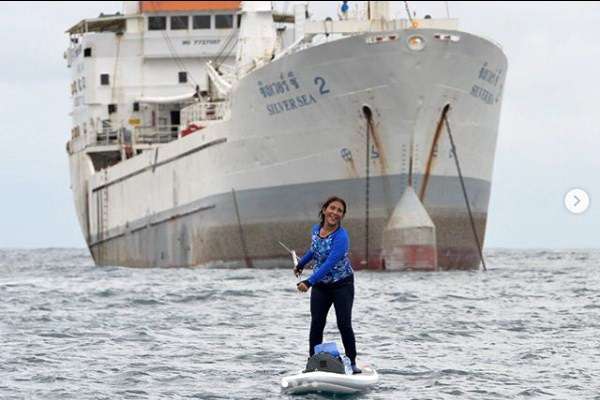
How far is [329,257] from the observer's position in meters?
15.3

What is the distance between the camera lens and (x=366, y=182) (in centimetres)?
3791

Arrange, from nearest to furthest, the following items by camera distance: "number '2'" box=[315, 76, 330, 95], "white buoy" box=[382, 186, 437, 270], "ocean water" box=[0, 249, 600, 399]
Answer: "ocean water" box=[0, 249, 600, 399], "white buoy" box=[382, 186, 437, 270], "number '2'" box=[315, 76, 330, 95]

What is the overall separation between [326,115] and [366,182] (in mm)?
1807

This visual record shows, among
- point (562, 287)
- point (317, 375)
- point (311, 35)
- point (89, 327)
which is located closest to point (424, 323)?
point (89, 327)

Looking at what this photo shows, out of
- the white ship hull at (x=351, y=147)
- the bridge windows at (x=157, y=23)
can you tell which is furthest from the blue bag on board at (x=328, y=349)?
the bridge windows at (x=157, y=23)

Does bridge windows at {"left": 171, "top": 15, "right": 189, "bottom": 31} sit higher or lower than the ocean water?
higher

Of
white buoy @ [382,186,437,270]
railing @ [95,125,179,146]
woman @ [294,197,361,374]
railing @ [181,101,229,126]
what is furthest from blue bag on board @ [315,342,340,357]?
railing @ [95,125,179,146]

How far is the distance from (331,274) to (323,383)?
110 cm

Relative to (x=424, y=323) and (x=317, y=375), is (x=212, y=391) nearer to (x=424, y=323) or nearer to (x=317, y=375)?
(x=317, y=375)

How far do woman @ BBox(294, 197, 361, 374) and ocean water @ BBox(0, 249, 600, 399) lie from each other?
24.7 inches

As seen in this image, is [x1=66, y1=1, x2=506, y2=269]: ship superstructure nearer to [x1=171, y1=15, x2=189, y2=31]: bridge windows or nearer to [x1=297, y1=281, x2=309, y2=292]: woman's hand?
[x1=171, y1=15, x2=189, y2=31]: bridge windows

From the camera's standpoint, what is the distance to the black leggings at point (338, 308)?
51.1 ft

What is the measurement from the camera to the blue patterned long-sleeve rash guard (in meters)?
15.3

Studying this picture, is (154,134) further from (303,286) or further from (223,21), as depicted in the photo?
(303,286)
